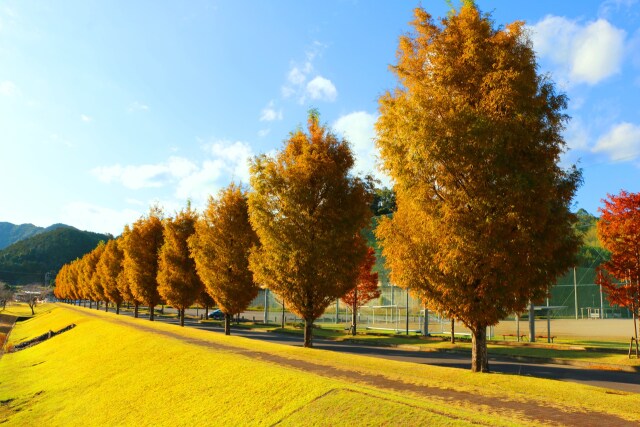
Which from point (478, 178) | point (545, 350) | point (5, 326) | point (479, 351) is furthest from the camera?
point (5, 326)

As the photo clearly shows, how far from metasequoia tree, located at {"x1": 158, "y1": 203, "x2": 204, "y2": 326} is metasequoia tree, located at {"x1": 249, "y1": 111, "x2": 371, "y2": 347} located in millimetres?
16166

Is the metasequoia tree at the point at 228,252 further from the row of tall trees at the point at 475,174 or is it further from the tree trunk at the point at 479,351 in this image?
the tree trunk at the point at 479,351

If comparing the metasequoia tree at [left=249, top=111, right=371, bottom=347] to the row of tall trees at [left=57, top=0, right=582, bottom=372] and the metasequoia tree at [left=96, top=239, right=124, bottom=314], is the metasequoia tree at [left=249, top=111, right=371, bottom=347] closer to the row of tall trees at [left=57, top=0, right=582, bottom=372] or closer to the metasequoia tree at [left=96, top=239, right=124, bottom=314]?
the row of tall trees at [left=57, top=0, right=582, bottom=372]

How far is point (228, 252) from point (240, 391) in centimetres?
1660

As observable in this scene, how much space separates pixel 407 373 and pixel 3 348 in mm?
50799

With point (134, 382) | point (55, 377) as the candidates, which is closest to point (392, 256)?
point (134, 382)

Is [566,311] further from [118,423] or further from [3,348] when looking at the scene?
[3,348]

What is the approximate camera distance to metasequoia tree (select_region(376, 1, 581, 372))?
13.4 meters

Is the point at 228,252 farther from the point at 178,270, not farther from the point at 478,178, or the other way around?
the point at 478,178

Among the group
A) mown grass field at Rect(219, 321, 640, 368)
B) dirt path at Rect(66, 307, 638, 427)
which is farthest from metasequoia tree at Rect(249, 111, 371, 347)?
mown grass field at Rect(219, 321, 640, 368)

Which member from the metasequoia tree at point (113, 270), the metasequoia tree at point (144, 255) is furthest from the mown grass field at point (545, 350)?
the metasequoia tree at point (113, 270)

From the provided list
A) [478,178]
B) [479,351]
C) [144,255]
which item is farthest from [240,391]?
[144,255]

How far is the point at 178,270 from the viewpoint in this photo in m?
37.7

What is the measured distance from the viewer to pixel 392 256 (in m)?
15.4
